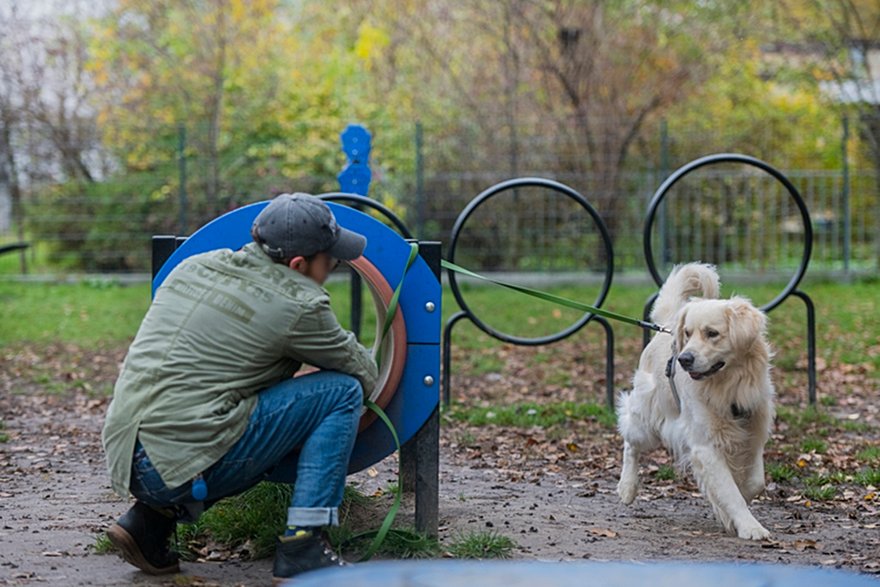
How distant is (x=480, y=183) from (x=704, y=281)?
9773mm

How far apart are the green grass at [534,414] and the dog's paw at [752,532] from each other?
242 centimetres

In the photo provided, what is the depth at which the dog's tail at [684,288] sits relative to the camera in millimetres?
5449

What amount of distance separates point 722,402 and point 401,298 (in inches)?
64.1

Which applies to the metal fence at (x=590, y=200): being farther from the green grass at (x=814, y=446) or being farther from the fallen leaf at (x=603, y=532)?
the fallen leaf at (x=603, y=532)

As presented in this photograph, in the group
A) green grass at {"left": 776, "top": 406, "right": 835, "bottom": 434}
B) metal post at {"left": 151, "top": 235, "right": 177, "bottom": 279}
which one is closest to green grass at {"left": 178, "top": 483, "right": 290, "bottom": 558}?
metal post at {"left": 151, "top": 235, "right": 177, "bottom": 279}

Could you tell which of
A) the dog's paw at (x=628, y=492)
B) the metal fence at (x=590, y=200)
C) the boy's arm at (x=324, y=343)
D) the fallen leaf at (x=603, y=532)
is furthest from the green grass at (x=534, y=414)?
the metal fence at (x=590, y=200)

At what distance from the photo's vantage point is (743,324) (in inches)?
190

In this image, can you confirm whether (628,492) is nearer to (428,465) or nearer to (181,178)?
(428,465)

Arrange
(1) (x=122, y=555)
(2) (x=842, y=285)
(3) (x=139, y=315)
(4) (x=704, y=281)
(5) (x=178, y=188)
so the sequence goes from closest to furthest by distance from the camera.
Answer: (1) (x=122, y=555)
(4) (x=704, y=281)
(3) (x=139, y=315)
(2) (x=842, y=285)
(5) (x=178, y=188)

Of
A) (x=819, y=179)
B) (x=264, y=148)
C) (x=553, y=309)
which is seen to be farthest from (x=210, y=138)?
(x=819, y=179)

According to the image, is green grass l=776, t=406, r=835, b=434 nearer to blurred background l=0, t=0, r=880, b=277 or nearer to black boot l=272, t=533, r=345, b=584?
black boot l=272, t=533, r=345, b=584

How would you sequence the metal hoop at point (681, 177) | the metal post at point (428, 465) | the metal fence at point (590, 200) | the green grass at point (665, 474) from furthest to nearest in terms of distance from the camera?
the metal fence at point (590, 200), the metal hoop at point (681, 177), the green grass at point (665, 474), the metal post at point (428, 465)

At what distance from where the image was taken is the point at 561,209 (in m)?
15.0

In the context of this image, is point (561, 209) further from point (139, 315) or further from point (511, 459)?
point (511, 459)
